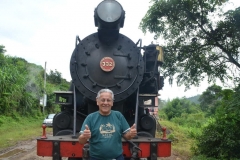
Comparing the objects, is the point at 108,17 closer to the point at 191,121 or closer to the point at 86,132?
the point at 86,132

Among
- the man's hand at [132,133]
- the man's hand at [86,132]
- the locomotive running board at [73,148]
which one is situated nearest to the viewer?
the man's hand at [86,132]

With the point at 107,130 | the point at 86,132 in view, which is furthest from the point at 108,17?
the point at 86,132

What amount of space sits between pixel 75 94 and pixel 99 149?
70.3 inches

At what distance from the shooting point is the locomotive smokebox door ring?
15.3ft

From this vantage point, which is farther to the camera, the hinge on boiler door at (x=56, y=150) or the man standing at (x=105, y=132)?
the hinge on boiler door at (x=56, y=150)

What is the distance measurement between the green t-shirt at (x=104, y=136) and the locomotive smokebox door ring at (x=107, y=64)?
1724 mm

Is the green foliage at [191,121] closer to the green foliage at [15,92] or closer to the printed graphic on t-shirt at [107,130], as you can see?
the green foliage at [15,92]

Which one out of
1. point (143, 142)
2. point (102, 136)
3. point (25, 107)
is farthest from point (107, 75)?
point (25, 107)

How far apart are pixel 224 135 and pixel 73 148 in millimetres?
4267

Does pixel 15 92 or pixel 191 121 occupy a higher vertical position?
pixel 15 92

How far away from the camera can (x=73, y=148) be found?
3.85 m

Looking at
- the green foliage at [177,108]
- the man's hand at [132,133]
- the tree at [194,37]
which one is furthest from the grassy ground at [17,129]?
the green foliage at [177,108]

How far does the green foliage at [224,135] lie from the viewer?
649 cm

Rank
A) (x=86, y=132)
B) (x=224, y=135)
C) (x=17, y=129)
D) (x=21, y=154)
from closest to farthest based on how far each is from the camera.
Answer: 1. (x=86, y=132)
2. (x=224, y=135)
3. (x=21, y=154)
4. (x=17, y=129)
